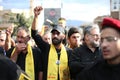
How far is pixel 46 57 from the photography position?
6.72 m

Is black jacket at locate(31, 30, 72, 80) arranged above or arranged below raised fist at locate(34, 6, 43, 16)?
below

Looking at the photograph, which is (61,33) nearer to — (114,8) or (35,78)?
(35,78)

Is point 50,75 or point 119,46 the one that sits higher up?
point 119,46

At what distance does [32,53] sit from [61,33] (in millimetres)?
582

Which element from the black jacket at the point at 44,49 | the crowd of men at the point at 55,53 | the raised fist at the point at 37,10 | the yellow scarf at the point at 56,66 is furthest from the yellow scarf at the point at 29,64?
the raised fist at the point at 37,10

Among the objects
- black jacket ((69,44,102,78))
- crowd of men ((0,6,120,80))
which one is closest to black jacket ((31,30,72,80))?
crowd of men ((0,6,120,80))

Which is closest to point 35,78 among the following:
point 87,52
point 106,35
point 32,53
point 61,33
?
point 32,53

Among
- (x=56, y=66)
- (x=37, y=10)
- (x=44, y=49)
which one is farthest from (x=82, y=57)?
(x=37, y=10)

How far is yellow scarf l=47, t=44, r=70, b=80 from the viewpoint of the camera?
652 centimetres

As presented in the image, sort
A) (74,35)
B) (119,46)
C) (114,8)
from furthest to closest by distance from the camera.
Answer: (114,8)
(74,35)
(119,46)

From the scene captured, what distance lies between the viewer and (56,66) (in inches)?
259

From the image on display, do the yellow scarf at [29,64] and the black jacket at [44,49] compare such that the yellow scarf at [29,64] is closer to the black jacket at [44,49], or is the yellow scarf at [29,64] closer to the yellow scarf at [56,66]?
the black jacket at [44,49]

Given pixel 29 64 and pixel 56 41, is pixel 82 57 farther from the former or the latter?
pixel 29 64

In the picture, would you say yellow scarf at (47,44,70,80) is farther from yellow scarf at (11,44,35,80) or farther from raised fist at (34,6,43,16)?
raised fist at (34,6,43,16)
